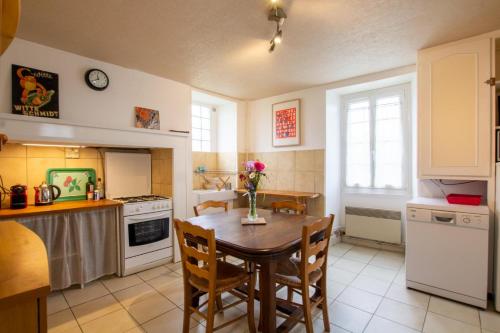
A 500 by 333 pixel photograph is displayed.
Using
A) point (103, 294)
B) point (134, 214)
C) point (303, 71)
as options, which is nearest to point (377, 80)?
point (303, 71)

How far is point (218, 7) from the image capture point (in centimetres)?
180

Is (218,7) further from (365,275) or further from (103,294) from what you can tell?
(365,275)

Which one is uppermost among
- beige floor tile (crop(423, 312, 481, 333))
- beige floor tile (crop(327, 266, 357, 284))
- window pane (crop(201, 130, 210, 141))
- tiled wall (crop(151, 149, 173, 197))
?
window pane (crop(201, 130, 210, 141))

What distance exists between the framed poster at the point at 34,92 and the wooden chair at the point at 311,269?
256 cm

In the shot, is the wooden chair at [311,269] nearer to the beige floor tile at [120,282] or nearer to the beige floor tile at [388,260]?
the beige floor tile at [388,260]

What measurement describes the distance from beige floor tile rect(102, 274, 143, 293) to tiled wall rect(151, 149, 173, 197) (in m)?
1.03

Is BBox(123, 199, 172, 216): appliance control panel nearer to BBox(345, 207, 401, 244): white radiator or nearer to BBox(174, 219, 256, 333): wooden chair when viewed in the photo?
BBox(174, 219, 256, 333): wooden chair

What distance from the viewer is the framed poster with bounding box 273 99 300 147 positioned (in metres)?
3.83

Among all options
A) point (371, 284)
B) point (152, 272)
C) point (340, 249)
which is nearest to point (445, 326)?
point (371, 284)

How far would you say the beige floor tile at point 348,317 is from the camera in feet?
6.13

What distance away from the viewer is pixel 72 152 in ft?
9.25

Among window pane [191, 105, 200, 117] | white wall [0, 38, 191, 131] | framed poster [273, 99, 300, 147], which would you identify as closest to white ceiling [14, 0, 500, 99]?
white wall [0, 38, 191, 131]

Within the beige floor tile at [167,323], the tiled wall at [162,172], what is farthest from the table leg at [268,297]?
the tiled wall at [162,172]

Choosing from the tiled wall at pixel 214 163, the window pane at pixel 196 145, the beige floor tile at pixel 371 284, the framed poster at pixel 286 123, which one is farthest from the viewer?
the window pane at pixel 196 145
